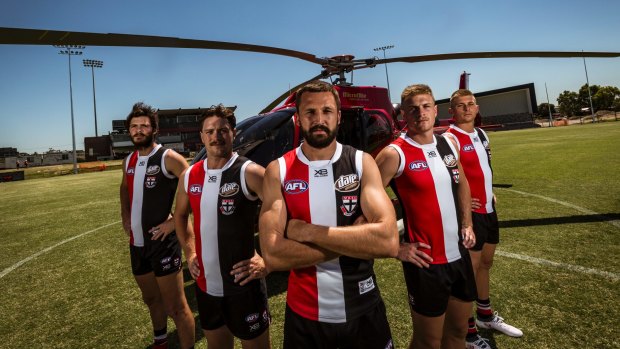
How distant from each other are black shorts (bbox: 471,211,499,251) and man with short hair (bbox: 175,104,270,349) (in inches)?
95.0

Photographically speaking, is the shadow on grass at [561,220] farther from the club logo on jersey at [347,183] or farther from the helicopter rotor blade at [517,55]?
the club logo on jersey at [347,183]

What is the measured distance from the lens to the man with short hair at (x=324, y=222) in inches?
75.2

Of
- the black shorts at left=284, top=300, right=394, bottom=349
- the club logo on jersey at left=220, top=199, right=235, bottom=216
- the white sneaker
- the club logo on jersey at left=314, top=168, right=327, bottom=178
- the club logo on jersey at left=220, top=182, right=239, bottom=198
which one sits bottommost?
the white sneaker

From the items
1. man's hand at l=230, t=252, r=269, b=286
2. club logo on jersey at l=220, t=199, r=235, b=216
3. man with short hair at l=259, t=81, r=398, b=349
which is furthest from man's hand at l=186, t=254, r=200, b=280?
man with short hair at l=259, t=81, r=398, b=349

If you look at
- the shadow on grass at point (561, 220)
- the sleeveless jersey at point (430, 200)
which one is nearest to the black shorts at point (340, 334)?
the sleeveless jersey at point (430, 200)

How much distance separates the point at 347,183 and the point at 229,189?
994mm

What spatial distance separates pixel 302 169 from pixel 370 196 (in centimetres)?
48

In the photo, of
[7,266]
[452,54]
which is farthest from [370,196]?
[7,266]

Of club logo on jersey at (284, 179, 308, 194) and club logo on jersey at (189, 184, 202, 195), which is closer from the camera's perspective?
club logo on jersey at (284, 179, 308, 194)

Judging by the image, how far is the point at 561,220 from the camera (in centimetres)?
656

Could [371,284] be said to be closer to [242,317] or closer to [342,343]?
[342,343]

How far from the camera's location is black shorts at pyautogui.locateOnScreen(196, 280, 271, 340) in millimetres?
2414

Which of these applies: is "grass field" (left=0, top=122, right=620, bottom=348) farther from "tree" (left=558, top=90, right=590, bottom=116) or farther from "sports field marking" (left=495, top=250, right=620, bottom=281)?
"tree" (left=558, top=90, right=590, bottom=116)

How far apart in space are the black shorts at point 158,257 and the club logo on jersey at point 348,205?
2.03m
